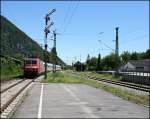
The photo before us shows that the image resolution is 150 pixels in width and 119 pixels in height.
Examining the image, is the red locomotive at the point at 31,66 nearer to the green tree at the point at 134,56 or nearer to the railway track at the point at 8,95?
the railway track at the point at 8,95

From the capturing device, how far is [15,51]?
359ft

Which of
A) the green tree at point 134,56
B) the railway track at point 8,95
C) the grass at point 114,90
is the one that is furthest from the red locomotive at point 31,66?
Result: the green tree at point 134,56

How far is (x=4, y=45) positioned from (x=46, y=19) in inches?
1354

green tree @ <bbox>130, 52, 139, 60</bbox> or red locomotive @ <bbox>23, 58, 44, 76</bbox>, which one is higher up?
green tree @ <bbox>130, 52, 139, 60</bbox>

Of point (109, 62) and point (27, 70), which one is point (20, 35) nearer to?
point (109, 62)

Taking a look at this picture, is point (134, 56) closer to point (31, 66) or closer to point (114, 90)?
point (31, 66)

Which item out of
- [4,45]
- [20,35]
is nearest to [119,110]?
[4,45]

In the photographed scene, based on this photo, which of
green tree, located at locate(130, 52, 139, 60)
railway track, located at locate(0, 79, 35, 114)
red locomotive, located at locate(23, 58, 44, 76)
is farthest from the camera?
green tree, located at locate(130, 52, 139, 60)

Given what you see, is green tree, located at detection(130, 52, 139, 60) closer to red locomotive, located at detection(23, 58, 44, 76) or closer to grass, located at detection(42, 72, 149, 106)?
red locomotive, located at detection(23, 58, 44, 76)

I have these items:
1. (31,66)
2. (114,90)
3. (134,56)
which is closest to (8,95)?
(114,90)

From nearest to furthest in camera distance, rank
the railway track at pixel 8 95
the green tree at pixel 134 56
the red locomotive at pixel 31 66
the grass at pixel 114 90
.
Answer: the railway track at pixel 8 95
the grass at pixel 114 90
the red locomotive at pixel 31 66
the green tree at pixel 134 56

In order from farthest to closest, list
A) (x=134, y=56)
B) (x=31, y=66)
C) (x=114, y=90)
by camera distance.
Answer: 1. (x=134, y=56)
2. (x=31, y=66)
3. (x=114, y=90)

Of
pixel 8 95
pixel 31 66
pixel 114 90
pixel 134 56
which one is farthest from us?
pixel 134 56

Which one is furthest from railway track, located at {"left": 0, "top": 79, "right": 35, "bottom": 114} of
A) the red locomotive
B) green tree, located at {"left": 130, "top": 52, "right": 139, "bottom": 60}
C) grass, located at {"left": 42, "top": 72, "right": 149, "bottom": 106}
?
green tree, located at {"left": 130, "top": 52, "right": 139, "bottom": 60}
